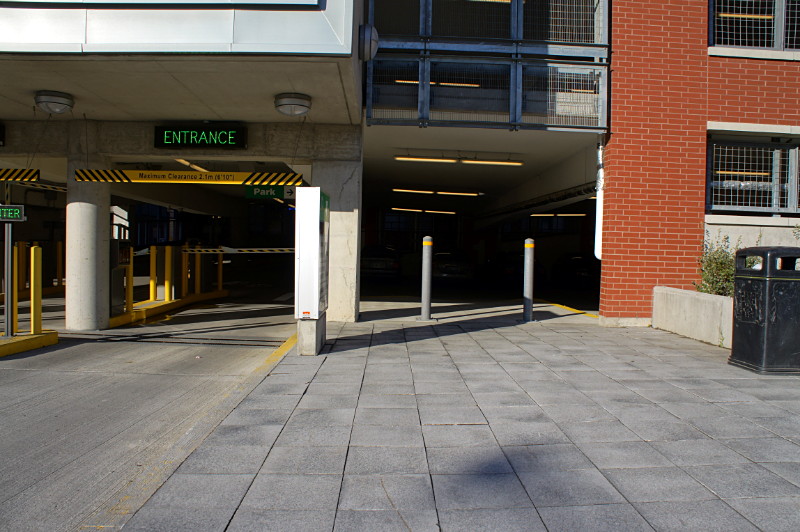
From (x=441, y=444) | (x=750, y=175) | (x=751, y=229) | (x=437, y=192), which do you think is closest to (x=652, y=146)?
(x=750, y=175)

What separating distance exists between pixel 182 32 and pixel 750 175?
956cm

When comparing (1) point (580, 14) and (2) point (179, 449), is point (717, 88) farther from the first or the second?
(2) point (179, 449)

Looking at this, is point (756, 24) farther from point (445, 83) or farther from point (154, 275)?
point (154, 275)

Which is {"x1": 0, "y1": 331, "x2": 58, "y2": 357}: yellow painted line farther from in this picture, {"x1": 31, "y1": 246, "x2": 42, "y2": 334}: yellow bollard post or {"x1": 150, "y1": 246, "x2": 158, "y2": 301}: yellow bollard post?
{"x1": 150, "y1": 246, "x2": 158, "y2": 301}: yellow bollard post

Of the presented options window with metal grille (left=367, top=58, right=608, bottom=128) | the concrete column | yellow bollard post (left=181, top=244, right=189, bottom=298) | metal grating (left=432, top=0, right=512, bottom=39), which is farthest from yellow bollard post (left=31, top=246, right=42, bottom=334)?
metal grating (left=432, top=0, right=512, bottom=39)

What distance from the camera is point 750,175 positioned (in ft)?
32.2

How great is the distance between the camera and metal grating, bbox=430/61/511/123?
958 cm

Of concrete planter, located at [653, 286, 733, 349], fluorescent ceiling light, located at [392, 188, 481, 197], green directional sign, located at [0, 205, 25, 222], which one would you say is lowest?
concrete planter, located at [653, 286, 733, 349]

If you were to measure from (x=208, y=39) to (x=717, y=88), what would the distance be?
831cm

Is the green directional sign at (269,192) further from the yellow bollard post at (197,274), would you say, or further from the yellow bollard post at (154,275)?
the yellow bollard post at (197,274)

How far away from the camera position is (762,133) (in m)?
9.51

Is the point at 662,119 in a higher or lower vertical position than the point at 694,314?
higher

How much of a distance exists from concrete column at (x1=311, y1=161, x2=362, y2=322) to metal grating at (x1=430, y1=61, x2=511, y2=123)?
1.81 m

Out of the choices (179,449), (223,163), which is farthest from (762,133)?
(223,163)
